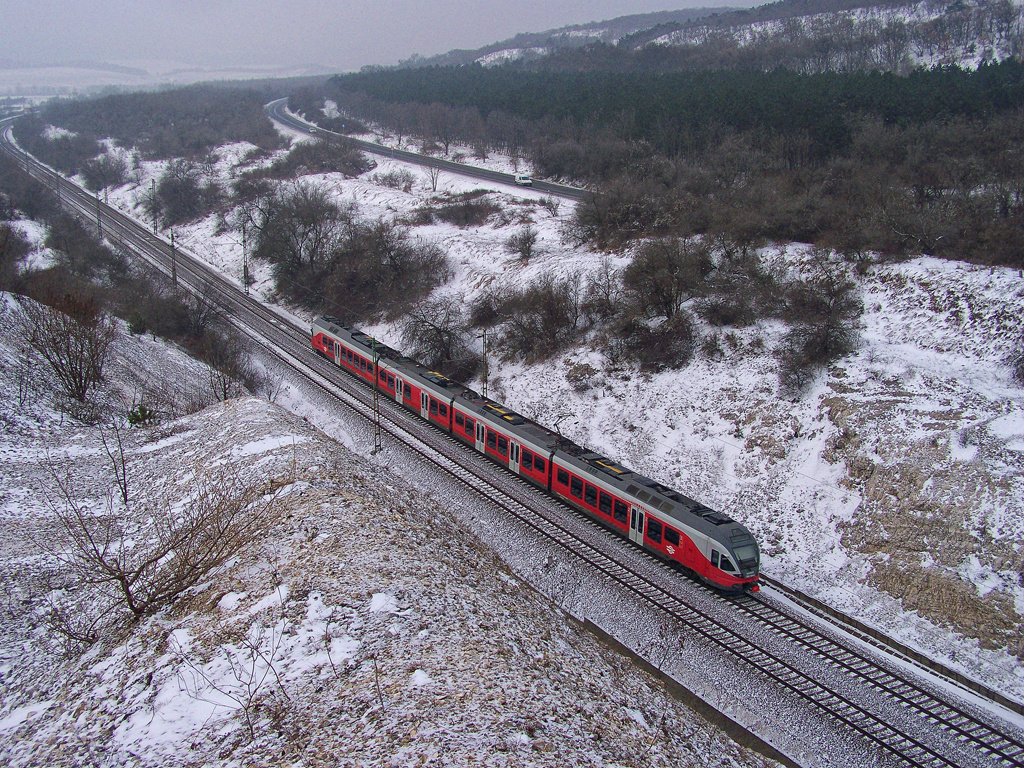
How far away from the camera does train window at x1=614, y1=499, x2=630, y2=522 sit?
20.0m

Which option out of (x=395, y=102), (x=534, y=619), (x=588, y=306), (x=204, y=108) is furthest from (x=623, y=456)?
(x=204, y=108)

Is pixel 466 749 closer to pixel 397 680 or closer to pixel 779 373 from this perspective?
pixel 397 680

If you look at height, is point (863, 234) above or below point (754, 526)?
above

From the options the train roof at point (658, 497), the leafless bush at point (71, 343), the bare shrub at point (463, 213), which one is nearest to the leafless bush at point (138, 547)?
the leafless bush at point (71, 343)

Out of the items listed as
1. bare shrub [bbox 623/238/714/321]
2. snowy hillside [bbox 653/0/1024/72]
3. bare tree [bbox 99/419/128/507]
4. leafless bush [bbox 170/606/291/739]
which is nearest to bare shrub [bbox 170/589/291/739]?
leafless bush [bbox 170/606/291/739]

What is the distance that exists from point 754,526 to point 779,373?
7956mm

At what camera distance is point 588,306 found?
35.0 meters

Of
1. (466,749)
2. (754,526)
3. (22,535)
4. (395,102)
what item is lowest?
(754,526)

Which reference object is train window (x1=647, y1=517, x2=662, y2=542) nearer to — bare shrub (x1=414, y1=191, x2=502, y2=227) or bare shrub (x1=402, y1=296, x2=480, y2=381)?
bare shrub (x1=402, y1=296, x2=480, y2=381)

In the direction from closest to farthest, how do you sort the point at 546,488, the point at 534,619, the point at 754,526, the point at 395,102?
the point at 534,619 → the point at 754,526 → the point at 546,488 → the point at 395,102

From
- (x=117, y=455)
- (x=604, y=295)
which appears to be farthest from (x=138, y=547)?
(x=604, y=295)

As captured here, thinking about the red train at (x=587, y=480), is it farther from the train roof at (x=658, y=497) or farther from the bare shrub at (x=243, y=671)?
the bare shrub at (x=243, y=671)

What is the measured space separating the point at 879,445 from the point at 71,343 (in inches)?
1320

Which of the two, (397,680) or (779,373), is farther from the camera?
(779,373)
